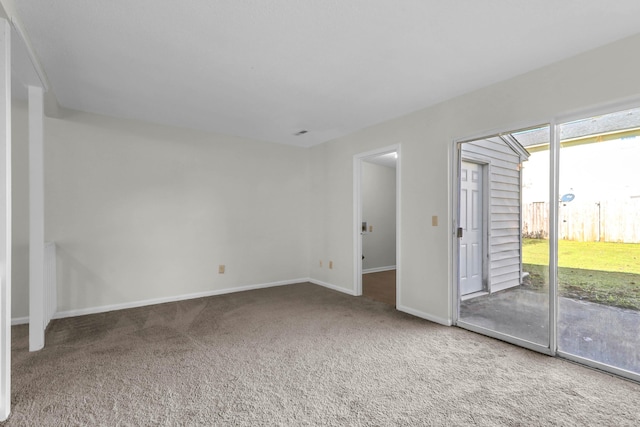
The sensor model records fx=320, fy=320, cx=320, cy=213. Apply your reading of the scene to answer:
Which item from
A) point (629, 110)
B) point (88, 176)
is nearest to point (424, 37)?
point (629, 110)

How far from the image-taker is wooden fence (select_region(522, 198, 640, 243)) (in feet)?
7.95

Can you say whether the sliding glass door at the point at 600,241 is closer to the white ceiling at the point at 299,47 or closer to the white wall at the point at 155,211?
the white ceiling at the point at 299,47

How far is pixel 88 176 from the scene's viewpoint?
12.6ft

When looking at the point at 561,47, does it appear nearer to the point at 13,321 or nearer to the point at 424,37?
the point at 424,37

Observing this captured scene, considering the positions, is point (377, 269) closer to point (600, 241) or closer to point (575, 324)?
point (575, 324)

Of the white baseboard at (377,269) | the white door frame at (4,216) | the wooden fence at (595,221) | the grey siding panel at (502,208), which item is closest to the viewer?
the white door frame at (4,216)

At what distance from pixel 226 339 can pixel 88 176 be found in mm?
2617

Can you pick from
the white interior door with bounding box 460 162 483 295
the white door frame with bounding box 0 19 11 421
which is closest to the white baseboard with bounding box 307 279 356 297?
the white interior door with bounding box 460 162 483 295

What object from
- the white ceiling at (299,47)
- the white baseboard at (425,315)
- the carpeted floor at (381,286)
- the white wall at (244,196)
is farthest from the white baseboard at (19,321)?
the white baseboard at (425,315)

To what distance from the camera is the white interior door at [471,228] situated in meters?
3.72

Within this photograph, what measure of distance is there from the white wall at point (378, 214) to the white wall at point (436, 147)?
5.22 ft

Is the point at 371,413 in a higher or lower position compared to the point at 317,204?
lower

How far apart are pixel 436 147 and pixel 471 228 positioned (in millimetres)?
1119

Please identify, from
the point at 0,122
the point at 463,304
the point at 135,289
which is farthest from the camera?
the point at 135,289
